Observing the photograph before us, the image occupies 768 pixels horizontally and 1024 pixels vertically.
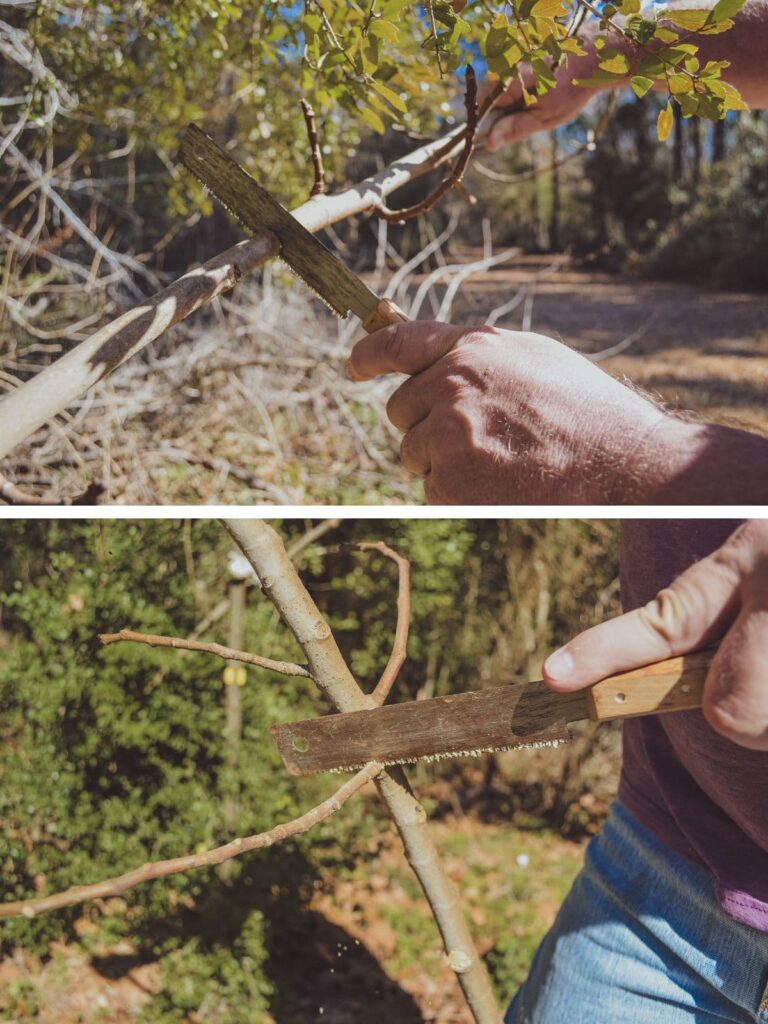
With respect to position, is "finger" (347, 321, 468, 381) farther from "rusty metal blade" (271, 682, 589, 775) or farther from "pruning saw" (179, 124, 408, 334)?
"rusty metal blade" (271, 682, 589, 775)

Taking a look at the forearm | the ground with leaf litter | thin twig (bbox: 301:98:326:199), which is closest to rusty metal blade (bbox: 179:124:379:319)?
thin twig (bbox: 301:98:326:199)

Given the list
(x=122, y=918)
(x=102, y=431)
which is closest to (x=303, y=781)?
(x=122, y=918)

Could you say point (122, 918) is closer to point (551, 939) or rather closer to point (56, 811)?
point (56, 811)

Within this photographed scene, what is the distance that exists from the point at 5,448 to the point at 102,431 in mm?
2289

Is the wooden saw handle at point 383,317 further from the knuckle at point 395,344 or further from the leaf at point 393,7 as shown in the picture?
the leaf at point 393,7

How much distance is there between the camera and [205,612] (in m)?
1.54

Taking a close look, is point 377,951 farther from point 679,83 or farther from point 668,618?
point 679,83

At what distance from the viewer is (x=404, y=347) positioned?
0.83 meters

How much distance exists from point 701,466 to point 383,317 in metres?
0.35

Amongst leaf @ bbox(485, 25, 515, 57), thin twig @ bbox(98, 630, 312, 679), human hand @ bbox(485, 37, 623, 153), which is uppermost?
leaf @ bbox(485, 25, 515, 57)

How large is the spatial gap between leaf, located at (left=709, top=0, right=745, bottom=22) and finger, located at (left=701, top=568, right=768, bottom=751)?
19.0 inches

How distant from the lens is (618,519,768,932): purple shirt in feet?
2.62

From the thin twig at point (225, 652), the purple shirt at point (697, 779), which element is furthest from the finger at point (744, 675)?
the thin twig at point (225, 652)

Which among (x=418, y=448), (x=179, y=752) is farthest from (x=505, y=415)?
(x=179, y=752)
